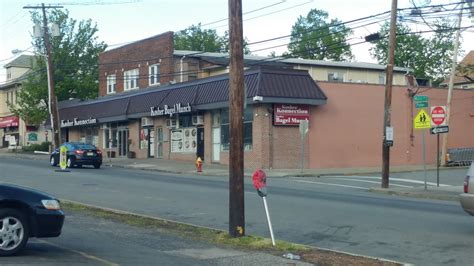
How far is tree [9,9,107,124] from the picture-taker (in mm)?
57638

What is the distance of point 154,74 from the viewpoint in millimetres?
46562

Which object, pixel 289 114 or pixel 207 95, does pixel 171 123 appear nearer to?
pixel 207 95

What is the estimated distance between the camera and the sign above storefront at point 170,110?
38.5m

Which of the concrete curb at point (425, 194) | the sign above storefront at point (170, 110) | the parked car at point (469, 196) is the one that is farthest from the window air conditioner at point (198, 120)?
the parked car at point (469, 196)

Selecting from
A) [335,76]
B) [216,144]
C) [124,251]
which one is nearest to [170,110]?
[216,144]

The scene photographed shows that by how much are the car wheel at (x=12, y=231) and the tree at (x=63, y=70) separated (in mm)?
50312

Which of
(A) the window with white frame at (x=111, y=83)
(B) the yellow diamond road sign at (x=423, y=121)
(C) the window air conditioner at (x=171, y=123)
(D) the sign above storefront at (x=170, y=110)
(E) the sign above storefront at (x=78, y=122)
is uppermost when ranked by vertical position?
(A) the window with white frame at (x=111, y=83)

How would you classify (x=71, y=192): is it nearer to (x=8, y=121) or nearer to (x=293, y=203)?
(x=293, y=203)

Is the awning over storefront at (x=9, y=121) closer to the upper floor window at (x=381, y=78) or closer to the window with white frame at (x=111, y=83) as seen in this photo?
the window with white frame at (x=111, y=83)

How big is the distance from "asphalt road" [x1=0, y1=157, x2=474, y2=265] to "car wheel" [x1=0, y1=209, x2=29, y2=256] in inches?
204

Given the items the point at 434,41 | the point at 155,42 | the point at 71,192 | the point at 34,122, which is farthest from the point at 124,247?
the point at 434,41

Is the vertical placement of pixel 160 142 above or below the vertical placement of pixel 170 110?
below

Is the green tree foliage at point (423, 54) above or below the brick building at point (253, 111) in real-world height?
above

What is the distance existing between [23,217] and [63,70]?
54.6 metres
